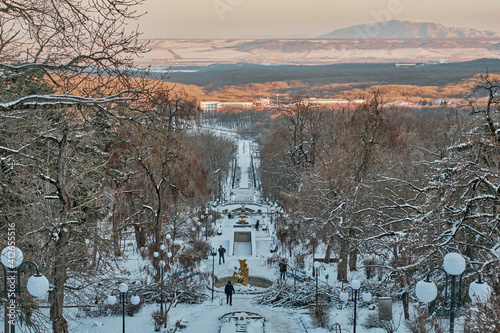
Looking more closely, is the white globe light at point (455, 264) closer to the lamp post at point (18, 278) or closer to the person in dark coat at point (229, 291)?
the lamp post at point (18, 278)

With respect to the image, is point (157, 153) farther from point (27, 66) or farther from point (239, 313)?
point (27, 66)

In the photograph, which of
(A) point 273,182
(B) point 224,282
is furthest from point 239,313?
(A) point 273,182

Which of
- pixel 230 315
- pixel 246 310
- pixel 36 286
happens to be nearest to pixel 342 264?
pixel 246 310

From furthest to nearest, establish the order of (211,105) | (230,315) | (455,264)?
(211,105)
(230,315)
(455,264)

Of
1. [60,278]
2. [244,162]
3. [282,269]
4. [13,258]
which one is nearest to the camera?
[13,258]

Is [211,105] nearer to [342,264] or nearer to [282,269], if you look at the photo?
[282,269]

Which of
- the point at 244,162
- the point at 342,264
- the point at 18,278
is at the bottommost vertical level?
the point at 244,162

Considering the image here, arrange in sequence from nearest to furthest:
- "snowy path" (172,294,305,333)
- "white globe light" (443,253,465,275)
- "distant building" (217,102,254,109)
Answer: "white globe light" (443,253,465,275)
"snowy path" (172,294,305,333)
"distant building" (217,102,254,109)

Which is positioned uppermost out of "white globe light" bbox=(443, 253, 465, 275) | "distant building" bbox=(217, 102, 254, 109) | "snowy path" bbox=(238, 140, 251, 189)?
"white globe light" bbox=(443, 253, 465, 275)

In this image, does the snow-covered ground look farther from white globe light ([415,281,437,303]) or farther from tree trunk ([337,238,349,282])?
white globe light ([415,281,437,303])

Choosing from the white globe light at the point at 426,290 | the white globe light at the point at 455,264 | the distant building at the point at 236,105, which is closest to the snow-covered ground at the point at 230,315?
the white globe light at the point at 426,290

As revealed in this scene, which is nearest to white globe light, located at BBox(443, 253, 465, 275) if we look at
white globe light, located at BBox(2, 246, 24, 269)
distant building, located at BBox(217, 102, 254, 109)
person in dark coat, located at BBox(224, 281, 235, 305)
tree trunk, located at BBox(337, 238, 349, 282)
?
white globe light, located at BBox(2, 246, 24, 269)

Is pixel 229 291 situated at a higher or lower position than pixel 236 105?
lower

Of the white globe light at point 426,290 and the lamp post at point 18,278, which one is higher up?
the lamp post at point 18,278
